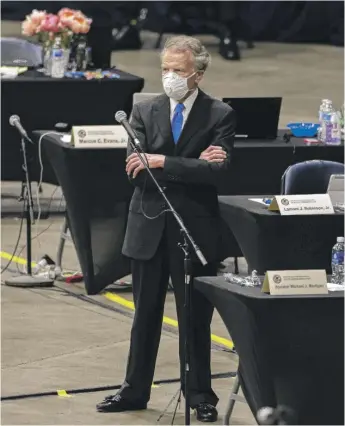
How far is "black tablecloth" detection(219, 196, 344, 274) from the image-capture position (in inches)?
323

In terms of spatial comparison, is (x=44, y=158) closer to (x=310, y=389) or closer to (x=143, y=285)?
(x=143, y=285)

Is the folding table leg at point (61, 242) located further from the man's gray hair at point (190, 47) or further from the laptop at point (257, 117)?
the man's gray hair at point (190, 47)

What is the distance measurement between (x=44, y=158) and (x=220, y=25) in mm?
12269

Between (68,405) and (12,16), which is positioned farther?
(12,16)

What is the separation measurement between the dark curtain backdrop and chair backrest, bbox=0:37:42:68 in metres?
9.97

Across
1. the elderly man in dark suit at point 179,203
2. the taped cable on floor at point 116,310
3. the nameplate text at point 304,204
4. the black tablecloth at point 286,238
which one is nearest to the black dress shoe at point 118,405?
the elderly man in dark suit at point 179,203

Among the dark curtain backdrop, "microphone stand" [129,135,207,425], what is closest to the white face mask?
"microphone stand" [129,135,207,425]

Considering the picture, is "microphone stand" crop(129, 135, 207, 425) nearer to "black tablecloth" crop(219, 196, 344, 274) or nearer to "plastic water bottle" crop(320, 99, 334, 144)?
"black tablecloth" crop(219, 196, 344, 274)

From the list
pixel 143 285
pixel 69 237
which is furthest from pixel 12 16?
pixel 143 285

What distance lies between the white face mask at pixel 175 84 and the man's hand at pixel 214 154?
0.32 metres

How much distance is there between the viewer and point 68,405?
791 cm

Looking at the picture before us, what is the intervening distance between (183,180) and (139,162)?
0.27 metres

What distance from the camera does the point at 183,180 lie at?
24.5 ft

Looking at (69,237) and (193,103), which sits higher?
(193,103)
